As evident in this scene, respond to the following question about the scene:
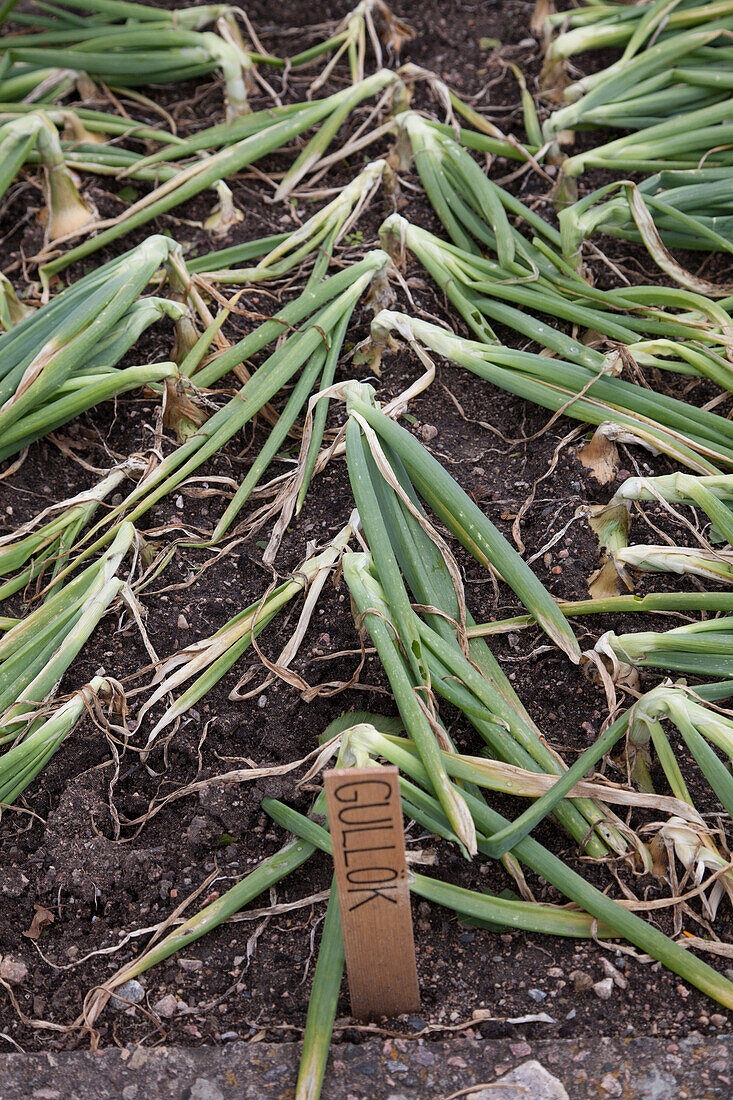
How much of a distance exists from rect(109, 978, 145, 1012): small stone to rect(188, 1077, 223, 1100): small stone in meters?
0.13

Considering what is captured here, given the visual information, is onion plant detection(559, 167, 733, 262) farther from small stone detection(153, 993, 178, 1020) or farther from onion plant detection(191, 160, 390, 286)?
small stone detection(153, 993, 178, 1020)

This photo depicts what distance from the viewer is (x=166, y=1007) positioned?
1.01 m

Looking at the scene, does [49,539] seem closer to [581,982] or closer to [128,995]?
[128,995]

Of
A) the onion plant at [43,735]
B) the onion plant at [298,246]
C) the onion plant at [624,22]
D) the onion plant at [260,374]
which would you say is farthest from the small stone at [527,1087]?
the onion plant at [624,22]

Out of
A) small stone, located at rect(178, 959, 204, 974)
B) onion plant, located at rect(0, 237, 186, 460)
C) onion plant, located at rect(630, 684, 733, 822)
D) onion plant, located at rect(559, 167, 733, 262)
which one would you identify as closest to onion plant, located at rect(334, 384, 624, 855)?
onion plant, located at rect(630, 684, 733, 822)

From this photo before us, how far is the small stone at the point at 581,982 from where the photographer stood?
0.98 m

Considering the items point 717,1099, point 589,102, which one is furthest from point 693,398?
point 717,1099

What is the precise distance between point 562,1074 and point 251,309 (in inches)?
51.9

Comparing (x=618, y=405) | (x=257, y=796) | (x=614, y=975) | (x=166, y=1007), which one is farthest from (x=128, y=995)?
(x=618, y=405)

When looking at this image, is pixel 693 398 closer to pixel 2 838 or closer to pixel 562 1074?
pixel 562 1074

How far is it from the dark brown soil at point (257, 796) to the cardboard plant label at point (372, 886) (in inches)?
2.4

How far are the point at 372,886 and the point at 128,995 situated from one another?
348 millimetres

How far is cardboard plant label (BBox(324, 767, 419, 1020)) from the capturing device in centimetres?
83

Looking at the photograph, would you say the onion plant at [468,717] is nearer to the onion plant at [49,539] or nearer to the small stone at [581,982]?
the small stone at [581,982]
